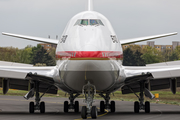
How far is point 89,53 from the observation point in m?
14.1

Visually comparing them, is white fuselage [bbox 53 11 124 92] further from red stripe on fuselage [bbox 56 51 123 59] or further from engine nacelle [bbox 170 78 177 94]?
engine nacelle [bbox 170 78 177 94]

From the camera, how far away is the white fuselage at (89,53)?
1431 cm

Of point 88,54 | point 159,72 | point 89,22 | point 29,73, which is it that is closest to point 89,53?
point 88,54

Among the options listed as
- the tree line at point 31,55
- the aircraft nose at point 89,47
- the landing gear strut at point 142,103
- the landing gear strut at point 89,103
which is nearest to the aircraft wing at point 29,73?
the landing gear strut at point 89,103

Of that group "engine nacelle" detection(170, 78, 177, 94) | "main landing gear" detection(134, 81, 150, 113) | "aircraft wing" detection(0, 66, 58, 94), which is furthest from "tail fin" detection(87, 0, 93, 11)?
"engine nacelle" detection(170, 78, 177, 94)

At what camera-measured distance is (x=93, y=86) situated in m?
15.6

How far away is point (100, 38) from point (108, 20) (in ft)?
7.88

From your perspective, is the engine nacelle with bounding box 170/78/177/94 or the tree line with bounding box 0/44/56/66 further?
the tree line with bounding box 0/44/56/66

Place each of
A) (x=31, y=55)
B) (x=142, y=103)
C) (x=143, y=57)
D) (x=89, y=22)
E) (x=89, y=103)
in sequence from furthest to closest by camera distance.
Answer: (x=143, y=57), (x=31, y=55), (x=142, y=103), (x=89, y=22), (x=89, y=103)

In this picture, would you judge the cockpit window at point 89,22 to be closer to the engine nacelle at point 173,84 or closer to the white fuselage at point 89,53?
the white fuselage at point 89,53

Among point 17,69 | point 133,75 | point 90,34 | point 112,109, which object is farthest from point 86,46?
point 112,109

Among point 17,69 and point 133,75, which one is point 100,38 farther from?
point 17,69

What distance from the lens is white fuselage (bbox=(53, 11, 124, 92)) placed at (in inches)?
563

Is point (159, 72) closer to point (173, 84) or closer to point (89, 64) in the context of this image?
point (173, 84)
